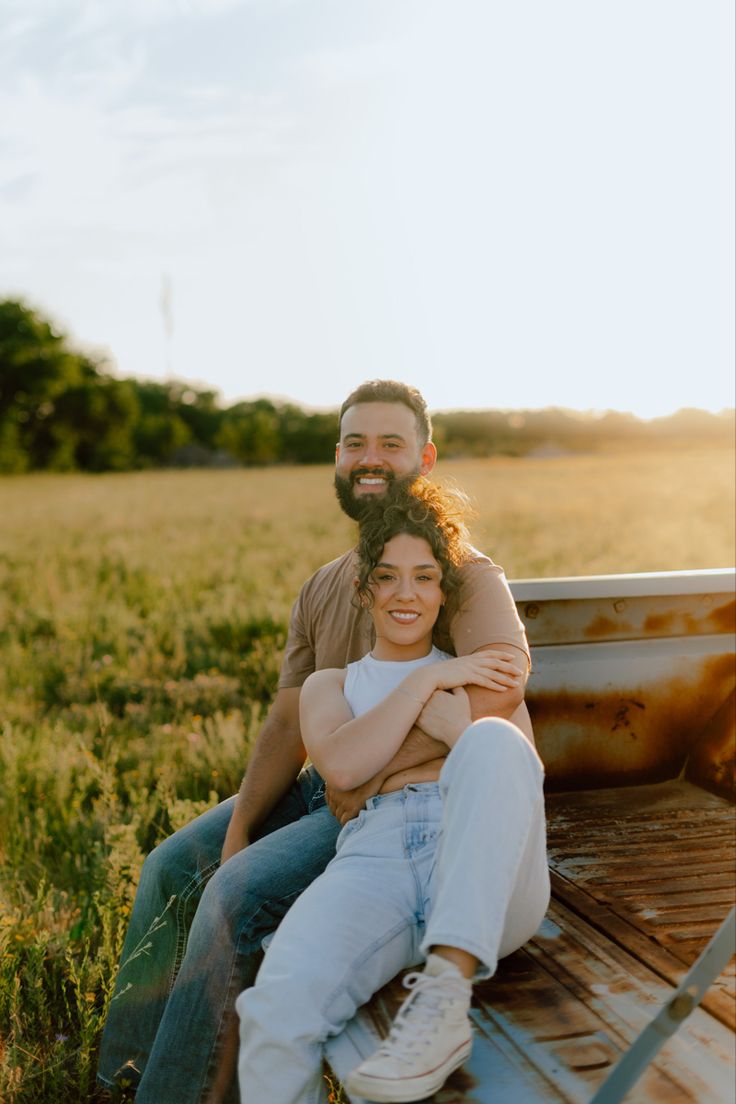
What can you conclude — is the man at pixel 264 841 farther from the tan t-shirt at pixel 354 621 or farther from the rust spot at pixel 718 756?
the rust spot at pixel 718 756

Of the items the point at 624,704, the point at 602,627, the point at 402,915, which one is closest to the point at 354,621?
the point at 402,915

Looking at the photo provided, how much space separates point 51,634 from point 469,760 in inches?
306

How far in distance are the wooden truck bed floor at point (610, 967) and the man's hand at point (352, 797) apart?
432 mm

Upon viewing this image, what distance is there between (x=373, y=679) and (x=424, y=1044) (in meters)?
0.96

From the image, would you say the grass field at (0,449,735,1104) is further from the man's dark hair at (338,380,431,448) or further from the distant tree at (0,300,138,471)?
the distant tree at (0,300,138,471)

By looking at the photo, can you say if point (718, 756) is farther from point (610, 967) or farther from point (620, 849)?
point (610, 967)

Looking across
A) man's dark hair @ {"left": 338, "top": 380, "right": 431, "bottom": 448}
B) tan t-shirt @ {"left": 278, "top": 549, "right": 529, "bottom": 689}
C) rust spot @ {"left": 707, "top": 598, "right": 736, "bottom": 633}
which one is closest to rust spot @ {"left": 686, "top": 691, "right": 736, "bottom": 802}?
rust spot @ {"left": 707, "top": 598, "right": 736, "bottom": 633}

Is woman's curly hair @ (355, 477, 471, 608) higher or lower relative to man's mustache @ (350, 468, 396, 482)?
lower

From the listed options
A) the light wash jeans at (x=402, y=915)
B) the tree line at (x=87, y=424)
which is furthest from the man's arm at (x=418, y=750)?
the tree line at (x=87, y=424)

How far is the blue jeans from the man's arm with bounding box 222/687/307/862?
0.06 meters

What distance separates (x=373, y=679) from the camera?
266 cm

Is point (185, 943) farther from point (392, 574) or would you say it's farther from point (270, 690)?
point (270, 690)

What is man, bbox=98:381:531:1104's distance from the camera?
249 cm

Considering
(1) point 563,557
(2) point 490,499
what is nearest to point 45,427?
(2) point 490,499
